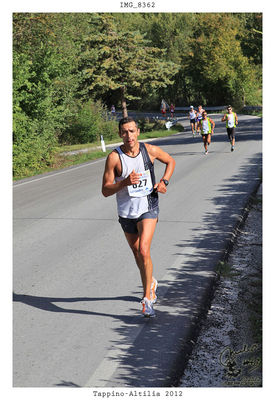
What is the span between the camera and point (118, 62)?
40.3 metres

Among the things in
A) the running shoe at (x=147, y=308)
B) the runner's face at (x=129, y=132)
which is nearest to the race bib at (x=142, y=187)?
the runner's face at (x=129, y=132)

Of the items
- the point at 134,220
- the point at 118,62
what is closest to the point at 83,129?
the point at 118,62

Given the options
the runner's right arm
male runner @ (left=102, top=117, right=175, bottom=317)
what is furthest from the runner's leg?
the runner's right arm

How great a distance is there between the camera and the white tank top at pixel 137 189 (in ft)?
16.4

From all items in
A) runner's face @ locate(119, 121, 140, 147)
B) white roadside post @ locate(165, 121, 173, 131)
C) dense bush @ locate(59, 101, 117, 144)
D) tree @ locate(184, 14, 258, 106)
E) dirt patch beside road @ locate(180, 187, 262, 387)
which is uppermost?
tree @ locate(184, 14, 258, 106)

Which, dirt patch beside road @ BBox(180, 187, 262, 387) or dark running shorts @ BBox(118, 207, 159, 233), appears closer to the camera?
dirt patch beside road @ BBox(180, 187, 262, 387)

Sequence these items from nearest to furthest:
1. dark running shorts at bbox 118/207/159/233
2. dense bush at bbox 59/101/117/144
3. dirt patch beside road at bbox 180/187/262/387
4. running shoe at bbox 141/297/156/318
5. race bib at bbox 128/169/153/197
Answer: dirt patch beside road at bbox 180/187/262/387, race bib at bbox 128/169/153/197, dark running shorts at bbox 118/207/159/233, running shoe at bbox 141/297/156/318, dense bush at bbox 59/101/117/144

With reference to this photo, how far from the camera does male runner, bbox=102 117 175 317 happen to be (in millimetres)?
4910

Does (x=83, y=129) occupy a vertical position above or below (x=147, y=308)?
above

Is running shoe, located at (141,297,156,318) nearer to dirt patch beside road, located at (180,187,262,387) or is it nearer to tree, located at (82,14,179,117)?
dirt patch beside road, located at (180,187,262,387)

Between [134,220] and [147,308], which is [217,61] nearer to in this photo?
[134,220]

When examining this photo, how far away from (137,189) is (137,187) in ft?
0.06

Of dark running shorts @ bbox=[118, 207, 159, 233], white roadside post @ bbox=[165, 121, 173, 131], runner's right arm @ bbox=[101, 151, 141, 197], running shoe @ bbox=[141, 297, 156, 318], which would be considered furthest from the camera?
white roadside post @ bbox=[165, 121, 173, 131]
